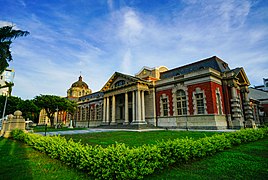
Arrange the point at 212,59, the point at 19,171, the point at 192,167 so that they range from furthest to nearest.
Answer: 1. the point at 212,59
2. the point at 192,167
3. the point at 19,171

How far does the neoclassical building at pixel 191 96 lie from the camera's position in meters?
21.5

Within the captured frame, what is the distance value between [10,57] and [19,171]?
10.8m

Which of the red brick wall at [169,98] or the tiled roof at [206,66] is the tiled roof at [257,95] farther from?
the red brick wall at [169,98]

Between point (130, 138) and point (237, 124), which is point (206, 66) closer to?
point (237, 124)

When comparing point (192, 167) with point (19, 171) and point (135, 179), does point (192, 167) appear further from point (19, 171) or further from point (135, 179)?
point (19, 171)

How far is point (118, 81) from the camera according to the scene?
3206cm

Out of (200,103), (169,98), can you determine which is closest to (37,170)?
(200,103)

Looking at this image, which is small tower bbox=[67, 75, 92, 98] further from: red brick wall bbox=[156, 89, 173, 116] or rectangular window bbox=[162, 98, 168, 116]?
rectangular window bbox=[162, 98, 168, 116]

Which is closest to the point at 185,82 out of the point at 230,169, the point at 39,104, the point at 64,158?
the point at 230,169

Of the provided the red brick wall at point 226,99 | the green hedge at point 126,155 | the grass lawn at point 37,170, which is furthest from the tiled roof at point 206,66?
the grass lawn at point 37,170

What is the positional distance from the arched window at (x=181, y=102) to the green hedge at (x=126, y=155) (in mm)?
16270

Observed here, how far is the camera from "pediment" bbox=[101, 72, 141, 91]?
2841cm

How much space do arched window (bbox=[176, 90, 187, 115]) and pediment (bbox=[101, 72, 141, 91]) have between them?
7.19 metres

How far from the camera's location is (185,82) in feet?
79.0
